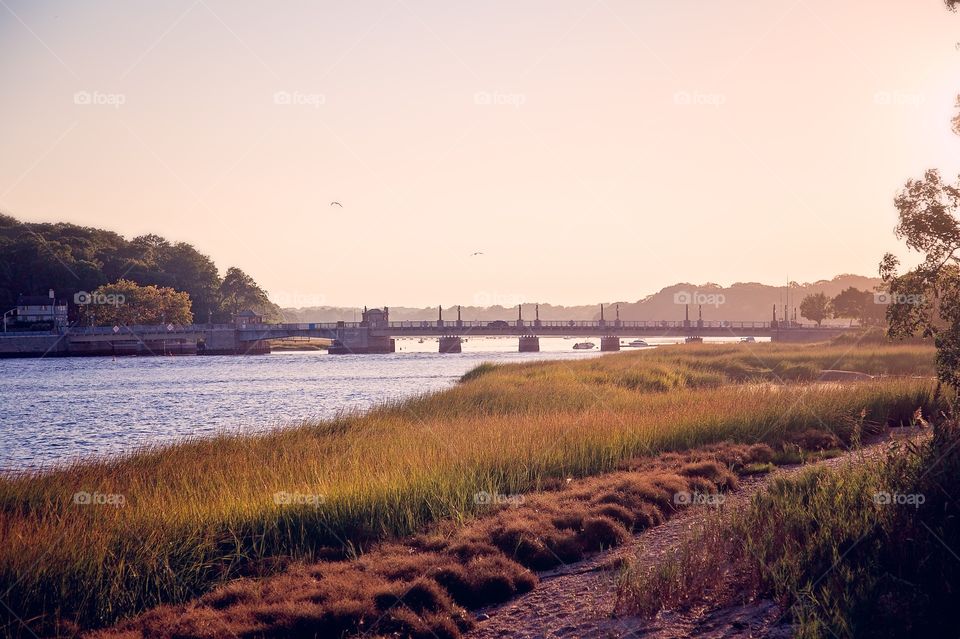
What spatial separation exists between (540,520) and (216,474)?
7.74 metres

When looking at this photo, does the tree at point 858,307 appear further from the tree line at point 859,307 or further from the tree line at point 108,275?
the tree line at point 108,275

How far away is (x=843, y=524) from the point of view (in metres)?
10.9

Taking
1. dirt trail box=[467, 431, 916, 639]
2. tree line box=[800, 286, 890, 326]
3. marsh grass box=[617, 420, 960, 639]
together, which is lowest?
dirt trail box=[467, 431, 916, 639]

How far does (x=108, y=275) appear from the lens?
162125 mm

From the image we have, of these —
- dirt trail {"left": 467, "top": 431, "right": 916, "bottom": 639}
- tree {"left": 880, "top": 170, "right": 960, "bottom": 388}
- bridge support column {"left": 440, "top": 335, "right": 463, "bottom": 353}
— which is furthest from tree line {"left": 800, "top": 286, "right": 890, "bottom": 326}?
dirt trail {"left": 467, "top": 431, "right": 916, "bottom": 639}

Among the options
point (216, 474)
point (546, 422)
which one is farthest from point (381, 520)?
point (546, 422)

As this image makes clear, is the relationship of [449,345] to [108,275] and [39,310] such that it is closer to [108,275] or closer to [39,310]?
[108,275]

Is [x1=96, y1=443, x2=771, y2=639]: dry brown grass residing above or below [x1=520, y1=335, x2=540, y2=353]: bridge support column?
above

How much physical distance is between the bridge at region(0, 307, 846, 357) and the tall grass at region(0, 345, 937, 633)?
9971 centimetres

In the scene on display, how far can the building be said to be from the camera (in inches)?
5640

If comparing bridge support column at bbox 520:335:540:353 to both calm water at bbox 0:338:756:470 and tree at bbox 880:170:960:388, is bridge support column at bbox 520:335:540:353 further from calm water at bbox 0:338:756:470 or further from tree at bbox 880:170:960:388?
tree at bbox 880:170:960:388

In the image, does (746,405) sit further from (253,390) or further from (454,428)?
(253,390)

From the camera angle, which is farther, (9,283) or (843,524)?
(9,283)

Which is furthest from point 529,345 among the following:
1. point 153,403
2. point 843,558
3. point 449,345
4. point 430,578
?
point 843,558
